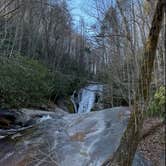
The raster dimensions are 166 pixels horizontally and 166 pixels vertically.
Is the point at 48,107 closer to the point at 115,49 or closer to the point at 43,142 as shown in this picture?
the point at 115,49

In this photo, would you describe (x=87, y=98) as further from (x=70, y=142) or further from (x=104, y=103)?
(x=70, y=142)

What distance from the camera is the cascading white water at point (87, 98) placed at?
1817cm

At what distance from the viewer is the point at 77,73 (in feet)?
72.4

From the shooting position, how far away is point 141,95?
135 inches

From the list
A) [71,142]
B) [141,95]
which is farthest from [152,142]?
[141,95]

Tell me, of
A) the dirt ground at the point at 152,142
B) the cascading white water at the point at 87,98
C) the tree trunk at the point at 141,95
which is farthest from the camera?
the cascading white water at the point at 87,98

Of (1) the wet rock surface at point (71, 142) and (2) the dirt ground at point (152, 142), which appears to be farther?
(1) the wet rock surface at point (71, 142)

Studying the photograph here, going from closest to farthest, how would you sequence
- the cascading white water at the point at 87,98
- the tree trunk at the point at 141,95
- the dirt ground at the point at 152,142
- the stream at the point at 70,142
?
the tree trunk at the point at 141,95 < the dirt ground at the point at 152,142 < the stream at the point at 70,142 < the cascading white water at the point at 87,98

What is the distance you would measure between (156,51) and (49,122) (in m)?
5.88

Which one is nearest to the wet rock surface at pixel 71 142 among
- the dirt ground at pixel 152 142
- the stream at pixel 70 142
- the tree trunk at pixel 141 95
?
the stream at pixel 70 142

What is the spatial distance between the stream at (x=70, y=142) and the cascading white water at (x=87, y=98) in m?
9.37

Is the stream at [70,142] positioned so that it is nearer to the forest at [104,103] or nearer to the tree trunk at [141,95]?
the forest at [104,103]

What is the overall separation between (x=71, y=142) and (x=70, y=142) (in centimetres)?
3

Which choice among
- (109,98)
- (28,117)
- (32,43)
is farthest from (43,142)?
(32,43)
